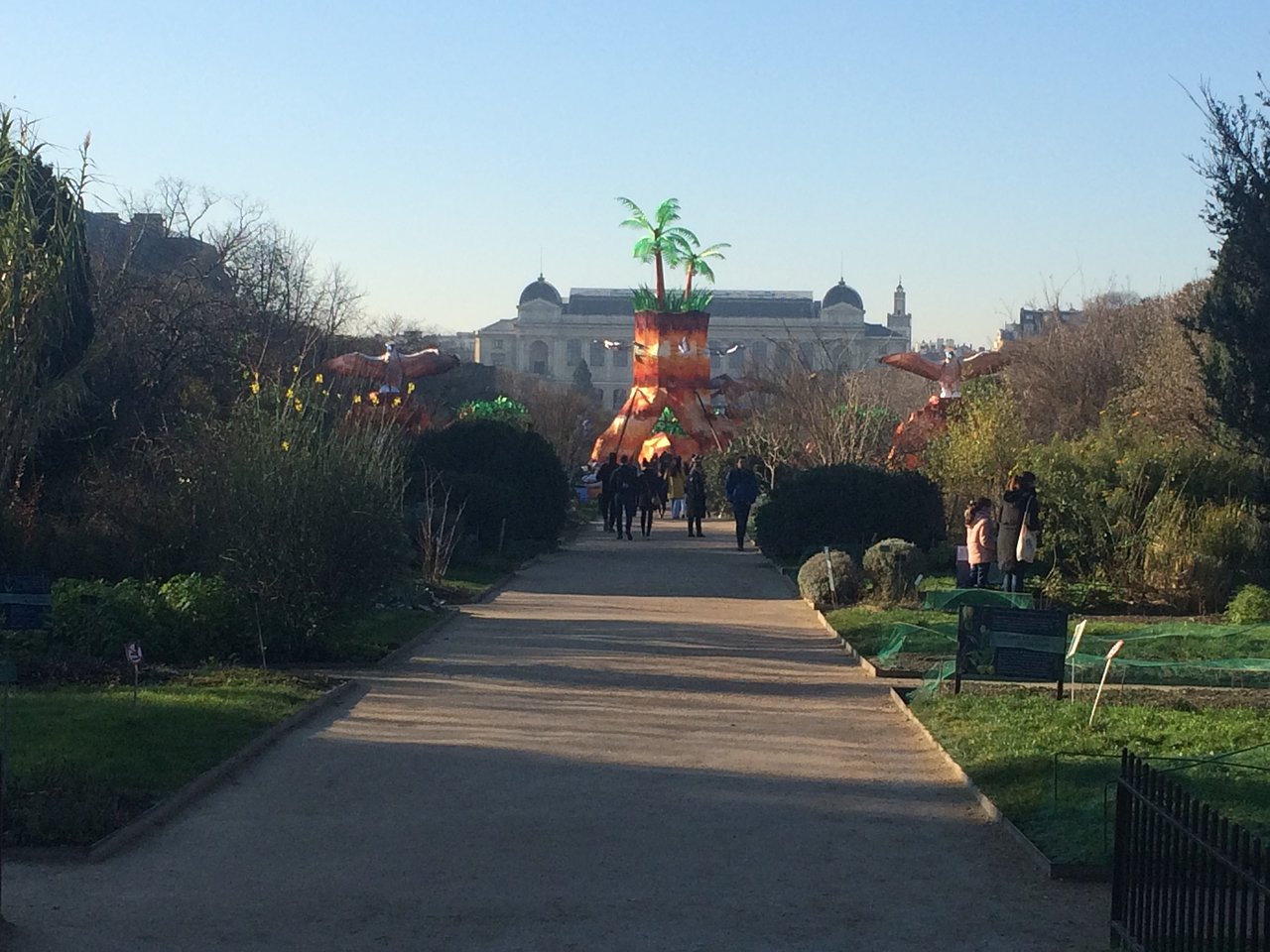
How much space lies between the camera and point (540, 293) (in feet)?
463

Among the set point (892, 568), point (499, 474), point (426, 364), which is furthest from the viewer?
point (426, 364)

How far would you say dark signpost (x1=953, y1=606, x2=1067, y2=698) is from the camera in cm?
1285

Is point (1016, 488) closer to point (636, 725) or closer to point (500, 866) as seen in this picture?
point (636, 725)

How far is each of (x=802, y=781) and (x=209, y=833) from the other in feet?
12.0

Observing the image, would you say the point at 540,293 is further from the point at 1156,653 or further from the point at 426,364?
the point at 1156,653

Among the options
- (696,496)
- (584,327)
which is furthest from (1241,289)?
(584,327)

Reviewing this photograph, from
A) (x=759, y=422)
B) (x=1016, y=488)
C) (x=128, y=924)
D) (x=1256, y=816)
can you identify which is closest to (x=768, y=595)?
(x=1016, y=488)

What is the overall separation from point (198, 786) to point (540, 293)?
435 feet

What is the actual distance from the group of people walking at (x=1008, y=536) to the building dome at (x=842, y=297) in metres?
107

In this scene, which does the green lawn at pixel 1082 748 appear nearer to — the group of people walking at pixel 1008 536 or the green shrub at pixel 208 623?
the group of people walking at pixel 1008 536

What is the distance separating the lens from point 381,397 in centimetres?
4141

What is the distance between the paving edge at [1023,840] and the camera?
7.97 m

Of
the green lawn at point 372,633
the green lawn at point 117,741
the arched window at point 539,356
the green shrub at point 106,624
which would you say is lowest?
the green lawn at point 117,741

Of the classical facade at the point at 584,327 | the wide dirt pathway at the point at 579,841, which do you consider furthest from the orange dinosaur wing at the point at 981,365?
the classical facade at the point at 584,327
